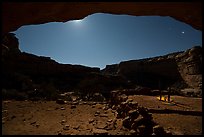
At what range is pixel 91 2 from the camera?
6164mm

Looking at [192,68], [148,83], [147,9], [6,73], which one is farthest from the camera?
[148,83]

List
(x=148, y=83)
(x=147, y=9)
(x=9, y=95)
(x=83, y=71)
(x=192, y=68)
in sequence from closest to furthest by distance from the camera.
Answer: (x=147, y=9)
(x=9, y=95)
(x=192, y=68)
(x=83, y=71)
(x=148, y=83)

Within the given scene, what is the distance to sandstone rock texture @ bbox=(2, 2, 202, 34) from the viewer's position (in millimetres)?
6040

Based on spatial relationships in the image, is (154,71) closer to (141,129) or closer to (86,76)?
(86,76)

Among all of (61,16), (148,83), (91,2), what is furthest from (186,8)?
(148,83)

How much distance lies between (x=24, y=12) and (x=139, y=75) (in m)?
56.5

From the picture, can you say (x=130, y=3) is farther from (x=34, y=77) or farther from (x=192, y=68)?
(x=34, y=77)

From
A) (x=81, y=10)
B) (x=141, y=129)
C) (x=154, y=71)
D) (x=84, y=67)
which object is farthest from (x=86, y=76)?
(x=81, y=10)

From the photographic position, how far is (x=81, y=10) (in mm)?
6586

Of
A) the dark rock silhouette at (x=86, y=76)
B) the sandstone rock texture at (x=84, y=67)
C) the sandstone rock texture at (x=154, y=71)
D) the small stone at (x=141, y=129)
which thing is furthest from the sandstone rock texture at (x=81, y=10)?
the sandstone rock texture at (x=154, y=71)

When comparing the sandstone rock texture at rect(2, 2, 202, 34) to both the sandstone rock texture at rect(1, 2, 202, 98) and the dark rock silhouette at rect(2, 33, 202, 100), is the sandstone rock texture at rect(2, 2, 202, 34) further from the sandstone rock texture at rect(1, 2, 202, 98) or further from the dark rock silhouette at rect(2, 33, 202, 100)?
the dark rock silhouette at rect(2, 33, 202, 100)

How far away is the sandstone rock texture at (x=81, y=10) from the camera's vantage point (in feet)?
19.8

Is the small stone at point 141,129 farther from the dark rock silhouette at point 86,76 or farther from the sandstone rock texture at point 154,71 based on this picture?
the sandstone rock texture at point 154,71

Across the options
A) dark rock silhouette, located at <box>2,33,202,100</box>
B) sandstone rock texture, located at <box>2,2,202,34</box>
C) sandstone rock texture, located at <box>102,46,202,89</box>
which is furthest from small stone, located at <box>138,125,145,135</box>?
sandstone rock texture, located at <box>102,46,202,89</box>
